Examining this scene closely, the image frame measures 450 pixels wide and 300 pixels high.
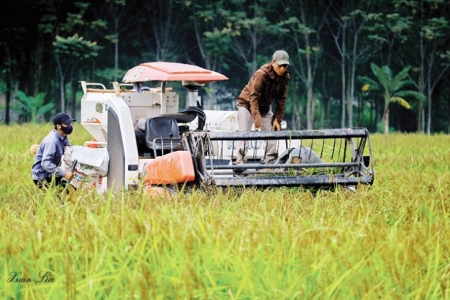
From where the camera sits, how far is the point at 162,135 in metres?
10.7

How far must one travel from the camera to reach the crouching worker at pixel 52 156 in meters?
10.3

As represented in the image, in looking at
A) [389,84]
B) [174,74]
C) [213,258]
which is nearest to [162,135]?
[174,74]

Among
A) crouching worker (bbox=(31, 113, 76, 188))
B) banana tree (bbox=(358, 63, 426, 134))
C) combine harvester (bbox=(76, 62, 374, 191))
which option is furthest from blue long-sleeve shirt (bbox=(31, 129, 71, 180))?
banana tree (bbox=(358, 63, 426, 134))

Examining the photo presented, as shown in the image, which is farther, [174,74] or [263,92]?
[263,92]

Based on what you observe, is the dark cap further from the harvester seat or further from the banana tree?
the banana tree

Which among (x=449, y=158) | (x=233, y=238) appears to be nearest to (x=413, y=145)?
(x=449, y=158)

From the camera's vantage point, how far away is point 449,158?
16.9 meters

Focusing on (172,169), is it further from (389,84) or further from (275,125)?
(389,84)

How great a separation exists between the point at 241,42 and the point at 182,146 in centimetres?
3234

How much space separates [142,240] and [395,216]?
8.27 ft

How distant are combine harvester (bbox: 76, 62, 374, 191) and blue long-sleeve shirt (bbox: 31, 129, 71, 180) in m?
0.58

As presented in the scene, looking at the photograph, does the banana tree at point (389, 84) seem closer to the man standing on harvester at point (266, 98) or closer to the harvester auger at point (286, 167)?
the man standing on harvester at point (266, 98)

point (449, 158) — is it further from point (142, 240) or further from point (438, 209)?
point (142, 240)

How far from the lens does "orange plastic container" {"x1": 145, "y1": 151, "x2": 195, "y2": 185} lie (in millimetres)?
9047
